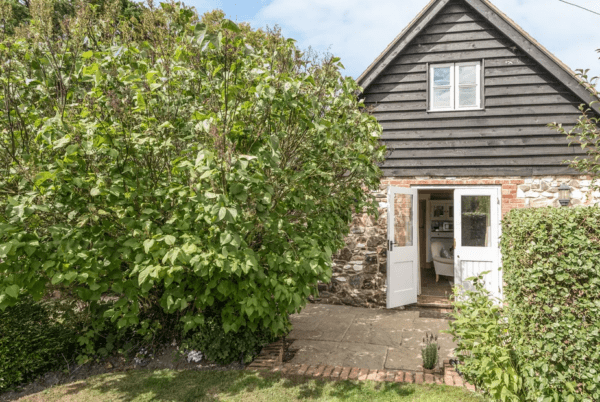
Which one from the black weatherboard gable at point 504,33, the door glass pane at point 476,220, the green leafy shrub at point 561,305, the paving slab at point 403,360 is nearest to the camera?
the green leafy shrub at point 561,305

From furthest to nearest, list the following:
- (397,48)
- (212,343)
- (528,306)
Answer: (397,48) → (212,343) → (528,306)

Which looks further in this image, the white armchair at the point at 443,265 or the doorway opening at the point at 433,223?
the doorway opening at the point at 433,223

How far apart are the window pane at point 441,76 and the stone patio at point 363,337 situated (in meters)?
4.45

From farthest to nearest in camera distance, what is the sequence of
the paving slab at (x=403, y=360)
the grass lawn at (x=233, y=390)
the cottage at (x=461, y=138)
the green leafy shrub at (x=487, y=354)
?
the cottage at (x=461, y=138) → the paving slab at (x=403, y=360) → the grass lawn at (x=233, y=390) → the green leafy shrub at (x=487, y=354)

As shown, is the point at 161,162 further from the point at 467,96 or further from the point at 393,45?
the point at 467,96

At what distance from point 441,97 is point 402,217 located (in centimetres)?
249

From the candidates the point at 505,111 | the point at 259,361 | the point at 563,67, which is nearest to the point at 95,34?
the point at 259,361

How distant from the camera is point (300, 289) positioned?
399 cm

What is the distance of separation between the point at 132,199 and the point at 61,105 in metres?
0.99

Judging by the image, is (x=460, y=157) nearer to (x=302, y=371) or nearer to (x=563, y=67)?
(x=563, y=67)

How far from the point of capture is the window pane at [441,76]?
7855 millimetres

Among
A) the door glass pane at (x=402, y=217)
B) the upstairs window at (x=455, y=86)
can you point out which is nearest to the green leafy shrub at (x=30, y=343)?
the door glass pane at (x=402, y=217)

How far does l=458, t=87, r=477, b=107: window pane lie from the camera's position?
25.3 ft

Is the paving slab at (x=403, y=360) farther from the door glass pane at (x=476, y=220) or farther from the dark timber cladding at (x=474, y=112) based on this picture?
the dark timber cladding at (x=474, y=112)
